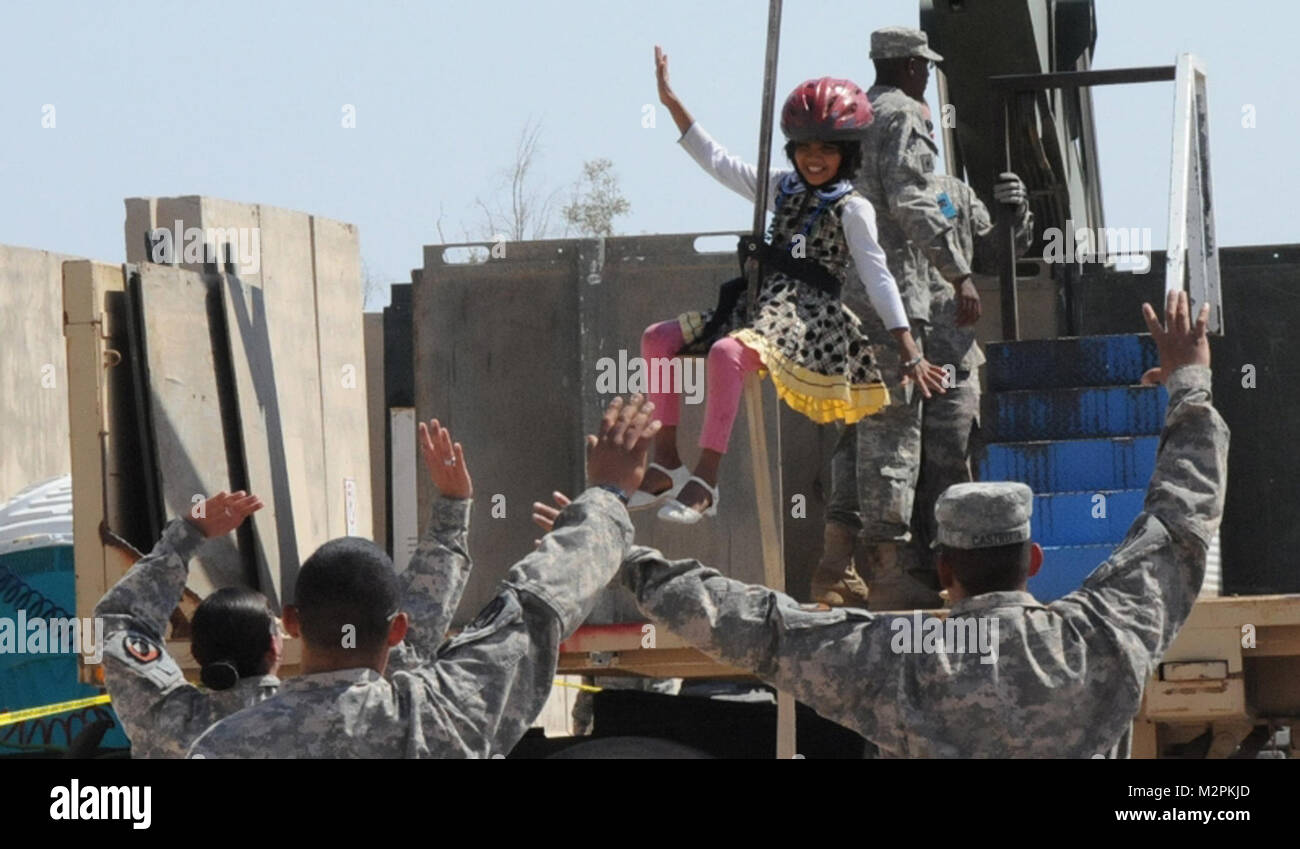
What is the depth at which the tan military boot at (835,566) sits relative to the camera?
6.69 m

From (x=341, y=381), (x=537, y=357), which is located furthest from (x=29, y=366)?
(x=537, y=357)

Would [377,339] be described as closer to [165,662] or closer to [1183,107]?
[1183,107]

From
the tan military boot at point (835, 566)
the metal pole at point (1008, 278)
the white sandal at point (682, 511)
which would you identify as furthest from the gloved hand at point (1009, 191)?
the white sandal at point (682, 511)

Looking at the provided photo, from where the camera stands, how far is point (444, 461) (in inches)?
174

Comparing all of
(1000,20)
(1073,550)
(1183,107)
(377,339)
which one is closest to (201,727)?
(1073,550)

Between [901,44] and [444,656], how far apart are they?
3.90 metres

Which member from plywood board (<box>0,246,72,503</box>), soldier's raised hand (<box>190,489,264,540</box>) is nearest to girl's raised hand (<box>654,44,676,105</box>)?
soldier's raised hand (<box>190,489,264,540</box>)

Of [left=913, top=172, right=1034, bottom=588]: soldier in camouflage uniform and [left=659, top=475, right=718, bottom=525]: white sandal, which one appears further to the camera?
[left=913, top=172, right=1034, bottom=588]: soldier in camouflage uniform

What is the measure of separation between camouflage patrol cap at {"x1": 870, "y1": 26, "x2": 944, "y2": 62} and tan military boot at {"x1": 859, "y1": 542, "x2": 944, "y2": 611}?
1688mm

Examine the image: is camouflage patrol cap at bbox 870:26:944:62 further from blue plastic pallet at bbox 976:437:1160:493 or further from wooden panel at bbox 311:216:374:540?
wooden panel at bbox 311:216:374:540

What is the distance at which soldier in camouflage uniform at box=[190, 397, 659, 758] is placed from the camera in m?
3.50

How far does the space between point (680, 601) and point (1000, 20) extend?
4185 mm

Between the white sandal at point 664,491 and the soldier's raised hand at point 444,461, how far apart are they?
1.70 meters

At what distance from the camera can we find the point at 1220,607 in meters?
5.66
